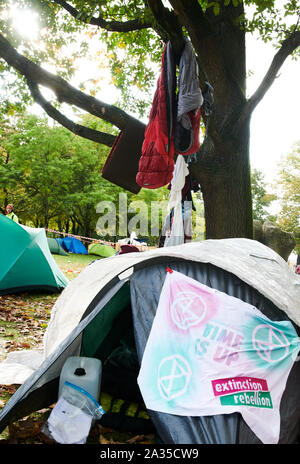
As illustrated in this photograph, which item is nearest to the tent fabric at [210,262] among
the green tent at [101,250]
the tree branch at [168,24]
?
the tree branch at [168,24]

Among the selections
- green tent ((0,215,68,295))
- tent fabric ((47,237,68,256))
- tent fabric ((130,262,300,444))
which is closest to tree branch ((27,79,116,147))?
green tent ((0,215,68,295))

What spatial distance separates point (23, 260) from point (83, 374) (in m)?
3.88

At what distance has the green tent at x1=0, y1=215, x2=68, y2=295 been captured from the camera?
5.93 meters

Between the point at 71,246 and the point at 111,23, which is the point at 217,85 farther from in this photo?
the point at 71,246

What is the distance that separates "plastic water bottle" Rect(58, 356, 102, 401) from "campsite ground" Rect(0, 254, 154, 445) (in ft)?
0.88

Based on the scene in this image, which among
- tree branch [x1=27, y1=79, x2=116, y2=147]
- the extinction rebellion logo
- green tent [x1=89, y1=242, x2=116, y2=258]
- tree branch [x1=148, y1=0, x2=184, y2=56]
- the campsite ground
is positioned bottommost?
the campsite ground

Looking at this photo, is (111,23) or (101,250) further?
(101,250)

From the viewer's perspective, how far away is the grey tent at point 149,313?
2.06m

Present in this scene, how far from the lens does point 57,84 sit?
433 cm

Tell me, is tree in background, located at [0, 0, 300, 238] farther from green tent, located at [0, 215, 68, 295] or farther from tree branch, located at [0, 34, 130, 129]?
green tent, located at [0, 215, 68, 295]

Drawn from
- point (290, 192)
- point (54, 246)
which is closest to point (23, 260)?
point (54, 246)

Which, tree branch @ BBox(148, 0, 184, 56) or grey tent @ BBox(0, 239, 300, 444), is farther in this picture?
tree branch @ BBox(148, 0, 184, 56)

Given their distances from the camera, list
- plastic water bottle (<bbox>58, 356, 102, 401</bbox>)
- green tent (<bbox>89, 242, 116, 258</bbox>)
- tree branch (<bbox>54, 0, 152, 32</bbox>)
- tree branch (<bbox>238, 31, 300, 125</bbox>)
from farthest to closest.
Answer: green tent (<bbox>89, 242, 116, 258</bbox>)
tree branch (<bbox>54, 0, 152, 32</bbox>)
tree branch (<bbox>238, 31, 300, 125</bbox>)
plastic water bottle (<bbox>58, 356, 102, 401</bbox>)

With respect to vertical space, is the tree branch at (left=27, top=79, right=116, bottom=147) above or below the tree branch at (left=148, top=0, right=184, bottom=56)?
below
